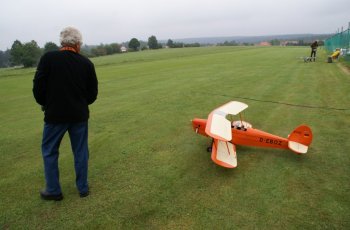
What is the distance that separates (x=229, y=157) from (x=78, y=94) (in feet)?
10.0

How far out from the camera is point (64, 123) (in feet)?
14.4

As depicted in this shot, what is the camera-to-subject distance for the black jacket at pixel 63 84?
4.10 metres

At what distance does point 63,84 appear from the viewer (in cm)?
418

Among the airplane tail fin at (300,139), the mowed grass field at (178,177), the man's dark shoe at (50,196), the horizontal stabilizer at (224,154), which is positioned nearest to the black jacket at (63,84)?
the man's dark shoe at (50,196)

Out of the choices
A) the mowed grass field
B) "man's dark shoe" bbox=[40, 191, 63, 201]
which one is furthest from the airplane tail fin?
"man's dark shoe" bbox=[40, 191, 63, 201]

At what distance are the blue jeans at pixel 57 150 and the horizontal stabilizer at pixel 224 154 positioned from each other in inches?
93.6

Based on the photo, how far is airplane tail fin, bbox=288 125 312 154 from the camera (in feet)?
19.4

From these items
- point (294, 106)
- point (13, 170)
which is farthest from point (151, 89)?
point (13, 170)

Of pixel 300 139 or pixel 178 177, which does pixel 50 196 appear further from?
pixel 300 139

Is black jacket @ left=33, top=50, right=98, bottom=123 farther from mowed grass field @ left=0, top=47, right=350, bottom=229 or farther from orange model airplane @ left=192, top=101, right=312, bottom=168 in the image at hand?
orange model airplane @ left=192, top=101, right=312, bottom=168

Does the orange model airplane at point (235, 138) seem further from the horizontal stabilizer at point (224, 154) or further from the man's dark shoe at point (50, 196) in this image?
the man's dark shoe at point (50, 196)

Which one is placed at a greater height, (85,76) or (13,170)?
(85,76)

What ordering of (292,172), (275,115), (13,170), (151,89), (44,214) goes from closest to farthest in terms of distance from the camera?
(44,214), (292,172), (13,170), (275,115), (151,89)

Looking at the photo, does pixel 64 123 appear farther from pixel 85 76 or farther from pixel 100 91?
pixel 100 91
